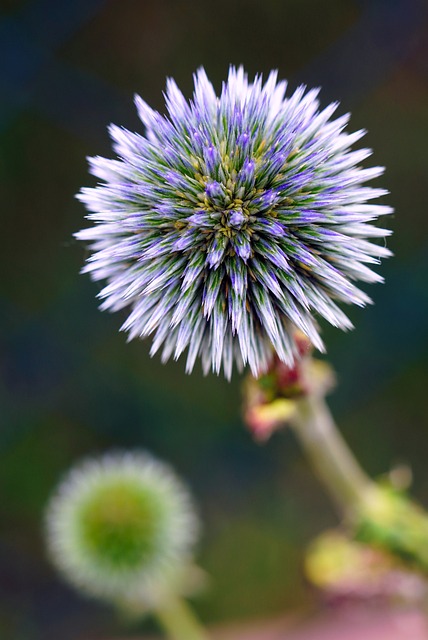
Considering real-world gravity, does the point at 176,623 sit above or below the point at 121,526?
below

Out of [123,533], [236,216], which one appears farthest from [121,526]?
[236,216]

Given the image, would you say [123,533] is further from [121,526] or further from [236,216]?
[236,216]

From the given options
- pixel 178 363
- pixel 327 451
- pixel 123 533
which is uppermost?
pixel 178 363

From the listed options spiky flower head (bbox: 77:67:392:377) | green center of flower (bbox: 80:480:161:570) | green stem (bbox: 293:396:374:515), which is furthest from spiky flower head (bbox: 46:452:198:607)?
spiky flower head (bbox: 77:67:392:377)

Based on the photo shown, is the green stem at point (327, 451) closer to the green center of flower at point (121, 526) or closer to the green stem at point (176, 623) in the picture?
the green center of flower at point (121, 526)

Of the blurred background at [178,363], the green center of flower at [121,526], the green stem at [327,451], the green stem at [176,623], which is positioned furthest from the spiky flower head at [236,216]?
the blurred background at [178,363]

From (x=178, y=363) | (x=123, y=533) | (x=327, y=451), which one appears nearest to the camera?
(x=327, y=451)

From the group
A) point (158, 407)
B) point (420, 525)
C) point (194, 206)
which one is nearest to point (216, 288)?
point (194, 206)

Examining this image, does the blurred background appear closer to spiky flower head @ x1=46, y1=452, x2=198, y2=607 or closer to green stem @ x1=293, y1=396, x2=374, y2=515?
spiky flower head @ x1=46, y1=452, x2=198, y2=607

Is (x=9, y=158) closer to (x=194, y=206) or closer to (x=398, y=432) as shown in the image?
(x=398, y=432)
